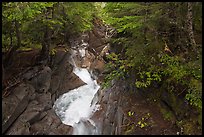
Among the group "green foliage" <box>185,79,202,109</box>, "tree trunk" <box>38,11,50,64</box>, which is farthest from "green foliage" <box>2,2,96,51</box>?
"green foliage" <box>185,79,202,109</box>

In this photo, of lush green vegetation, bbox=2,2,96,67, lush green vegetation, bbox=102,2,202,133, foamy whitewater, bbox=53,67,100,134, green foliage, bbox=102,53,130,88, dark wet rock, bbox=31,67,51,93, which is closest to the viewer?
lush green vegetation, bbox=102,2,202,133

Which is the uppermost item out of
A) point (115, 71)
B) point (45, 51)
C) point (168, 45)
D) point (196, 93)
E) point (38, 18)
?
point (38, 18)

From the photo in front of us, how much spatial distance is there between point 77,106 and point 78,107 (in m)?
0.14

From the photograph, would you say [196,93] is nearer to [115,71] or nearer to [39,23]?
[115,71]

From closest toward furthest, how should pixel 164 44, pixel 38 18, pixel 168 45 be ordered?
pixel 164 44
pixel 168 45
pixel 38 18

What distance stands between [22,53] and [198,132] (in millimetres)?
12237

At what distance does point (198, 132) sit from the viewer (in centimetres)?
793

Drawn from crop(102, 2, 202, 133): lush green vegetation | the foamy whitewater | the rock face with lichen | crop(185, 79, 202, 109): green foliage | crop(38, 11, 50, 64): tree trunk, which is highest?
→ crop(102, 2, 202, 133): lush green vegetation

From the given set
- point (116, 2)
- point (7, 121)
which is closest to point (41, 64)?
point (7, 121)

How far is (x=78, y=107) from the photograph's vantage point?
14977mm

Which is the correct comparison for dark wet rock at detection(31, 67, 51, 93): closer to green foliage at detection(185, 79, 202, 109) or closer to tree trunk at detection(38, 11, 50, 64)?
tree trunk at detection(38, 11, 50, 64)

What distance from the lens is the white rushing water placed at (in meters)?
12.4

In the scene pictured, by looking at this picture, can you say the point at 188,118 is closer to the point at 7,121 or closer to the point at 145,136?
the point at 145,136

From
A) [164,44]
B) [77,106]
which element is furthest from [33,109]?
[164,44]
